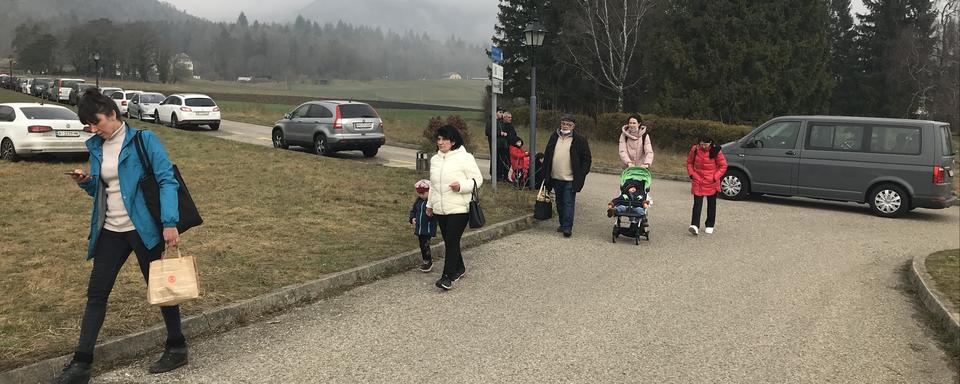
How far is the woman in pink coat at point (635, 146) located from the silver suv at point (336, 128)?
1057 centimetres

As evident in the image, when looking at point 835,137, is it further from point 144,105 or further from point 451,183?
point 144,105

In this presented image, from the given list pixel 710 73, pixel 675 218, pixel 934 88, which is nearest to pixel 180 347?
pixel 675 218

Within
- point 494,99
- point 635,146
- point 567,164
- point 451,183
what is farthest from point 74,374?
point 494,99

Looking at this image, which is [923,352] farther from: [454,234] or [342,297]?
[342,297]

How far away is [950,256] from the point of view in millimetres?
8383

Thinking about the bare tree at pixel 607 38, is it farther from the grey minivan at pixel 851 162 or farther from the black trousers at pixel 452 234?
the black trousers at pixel 452 234

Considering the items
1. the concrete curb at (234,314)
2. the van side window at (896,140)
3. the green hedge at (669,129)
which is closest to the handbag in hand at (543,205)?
the concrete curb at (234,314)

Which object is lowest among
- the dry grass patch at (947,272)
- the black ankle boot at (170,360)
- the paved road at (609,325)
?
the paved road at (609,325)

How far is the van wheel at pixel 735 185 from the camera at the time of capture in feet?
46.1

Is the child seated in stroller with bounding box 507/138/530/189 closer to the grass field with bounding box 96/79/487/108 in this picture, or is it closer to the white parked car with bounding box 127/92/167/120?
the white parked car with bounding box 127/92/167/120

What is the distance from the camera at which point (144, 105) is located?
1177 inches

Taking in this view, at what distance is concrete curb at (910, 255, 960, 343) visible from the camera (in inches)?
216

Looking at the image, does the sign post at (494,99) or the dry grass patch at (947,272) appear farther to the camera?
the sign post at (494,99)

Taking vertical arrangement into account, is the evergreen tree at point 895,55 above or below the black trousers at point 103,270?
above
